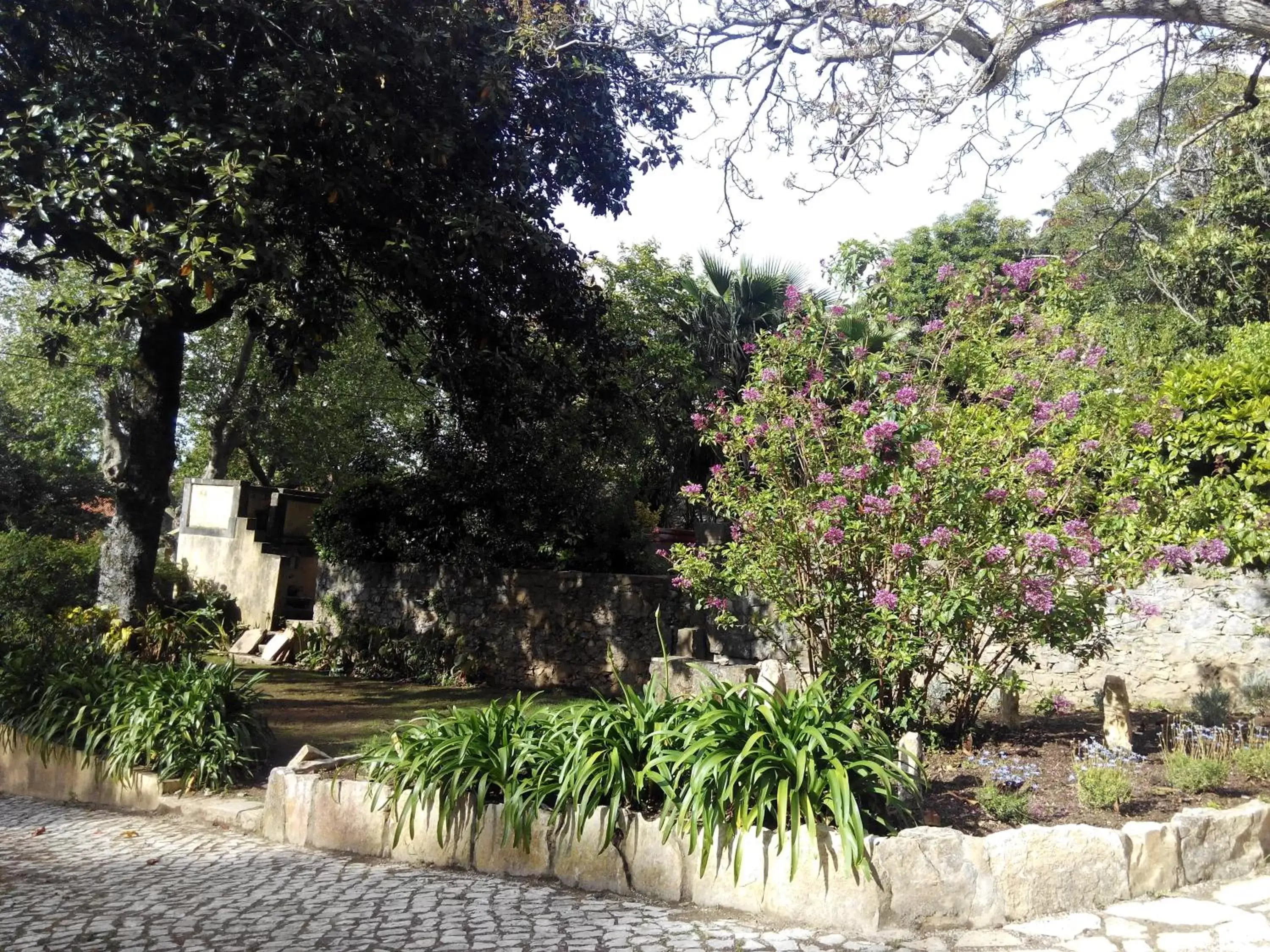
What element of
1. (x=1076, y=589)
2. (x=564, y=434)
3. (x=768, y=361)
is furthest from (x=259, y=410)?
(x=1076, y=589)

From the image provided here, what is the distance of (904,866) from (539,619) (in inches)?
348

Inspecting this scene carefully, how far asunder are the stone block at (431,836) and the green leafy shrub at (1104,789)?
11.0 ft

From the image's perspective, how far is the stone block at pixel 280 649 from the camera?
14.5m

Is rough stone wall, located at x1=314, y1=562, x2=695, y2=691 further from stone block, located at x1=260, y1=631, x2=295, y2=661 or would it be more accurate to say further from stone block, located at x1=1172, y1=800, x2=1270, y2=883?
stone block, located at x1=1172, y1=800, x2=1270, y2=883

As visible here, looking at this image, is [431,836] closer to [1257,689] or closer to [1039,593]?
[1039,593]

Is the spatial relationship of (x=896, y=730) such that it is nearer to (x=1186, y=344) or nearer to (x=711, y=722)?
(x=711, y=722)

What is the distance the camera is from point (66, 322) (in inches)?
370

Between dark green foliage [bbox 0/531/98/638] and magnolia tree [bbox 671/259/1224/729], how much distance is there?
32.7 ft

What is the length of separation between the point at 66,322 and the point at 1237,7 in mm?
9854

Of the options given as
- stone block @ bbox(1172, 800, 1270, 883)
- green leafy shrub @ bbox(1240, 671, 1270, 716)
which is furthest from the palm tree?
stone block @ bbox(1172, 800, 1270, 883)

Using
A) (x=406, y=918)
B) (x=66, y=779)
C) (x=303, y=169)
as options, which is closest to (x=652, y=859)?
(x=406, y=918)

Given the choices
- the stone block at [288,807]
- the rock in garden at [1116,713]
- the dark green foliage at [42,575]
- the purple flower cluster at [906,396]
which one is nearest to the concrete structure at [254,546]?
the dark green foliage at [42,575]

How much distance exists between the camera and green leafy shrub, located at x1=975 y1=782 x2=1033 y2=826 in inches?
205

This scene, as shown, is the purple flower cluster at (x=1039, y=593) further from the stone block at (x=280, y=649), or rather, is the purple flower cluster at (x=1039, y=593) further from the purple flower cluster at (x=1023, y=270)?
the stone block at (x=280, y=649)
